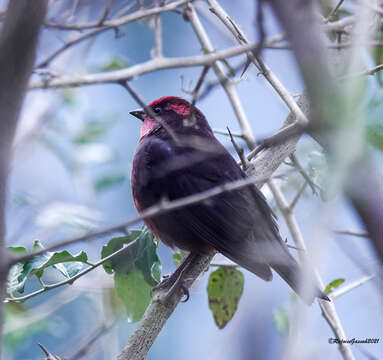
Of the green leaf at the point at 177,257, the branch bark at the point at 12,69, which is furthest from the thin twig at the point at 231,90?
the branch bark at the point at 12,69

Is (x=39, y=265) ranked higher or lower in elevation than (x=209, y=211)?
higher

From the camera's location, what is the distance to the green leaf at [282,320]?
11.5 feet

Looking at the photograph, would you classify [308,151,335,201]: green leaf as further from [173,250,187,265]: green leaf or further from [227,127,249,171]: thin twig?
[173,250,187,265]: green leaf

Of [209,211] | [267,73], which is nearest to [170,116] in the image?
[209,211]

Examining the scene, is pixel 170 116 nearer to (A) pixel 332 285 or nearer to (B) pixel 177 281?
(B) pixel 177 281

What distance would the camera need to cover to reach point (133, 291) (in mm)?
2984

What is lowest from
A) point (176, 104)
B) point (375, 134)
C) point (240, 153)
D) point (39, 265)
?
point (39, 265)

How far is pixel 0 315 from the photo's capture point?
135 cm

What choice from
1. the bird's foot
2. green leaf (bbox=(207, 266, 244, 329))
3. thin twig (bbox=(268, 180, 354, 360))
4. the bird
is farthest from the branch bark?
green leaf (bbox=(207, 266, 244, 329))

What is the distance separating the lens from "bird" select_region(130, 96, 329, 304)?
10.4 ft

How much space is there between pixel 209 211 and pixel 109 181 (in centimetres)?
100

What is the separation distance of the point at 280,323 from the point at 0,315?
2.44 m

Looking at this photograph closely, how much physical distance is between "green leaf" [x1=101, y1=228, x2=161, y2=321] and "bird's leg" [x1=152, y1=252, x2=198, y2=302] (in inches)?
3.1

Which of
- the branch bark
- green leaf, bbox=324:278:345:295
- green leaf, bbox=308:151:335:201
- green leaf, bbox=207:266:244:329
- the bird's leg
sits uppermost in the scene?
the branch bark
